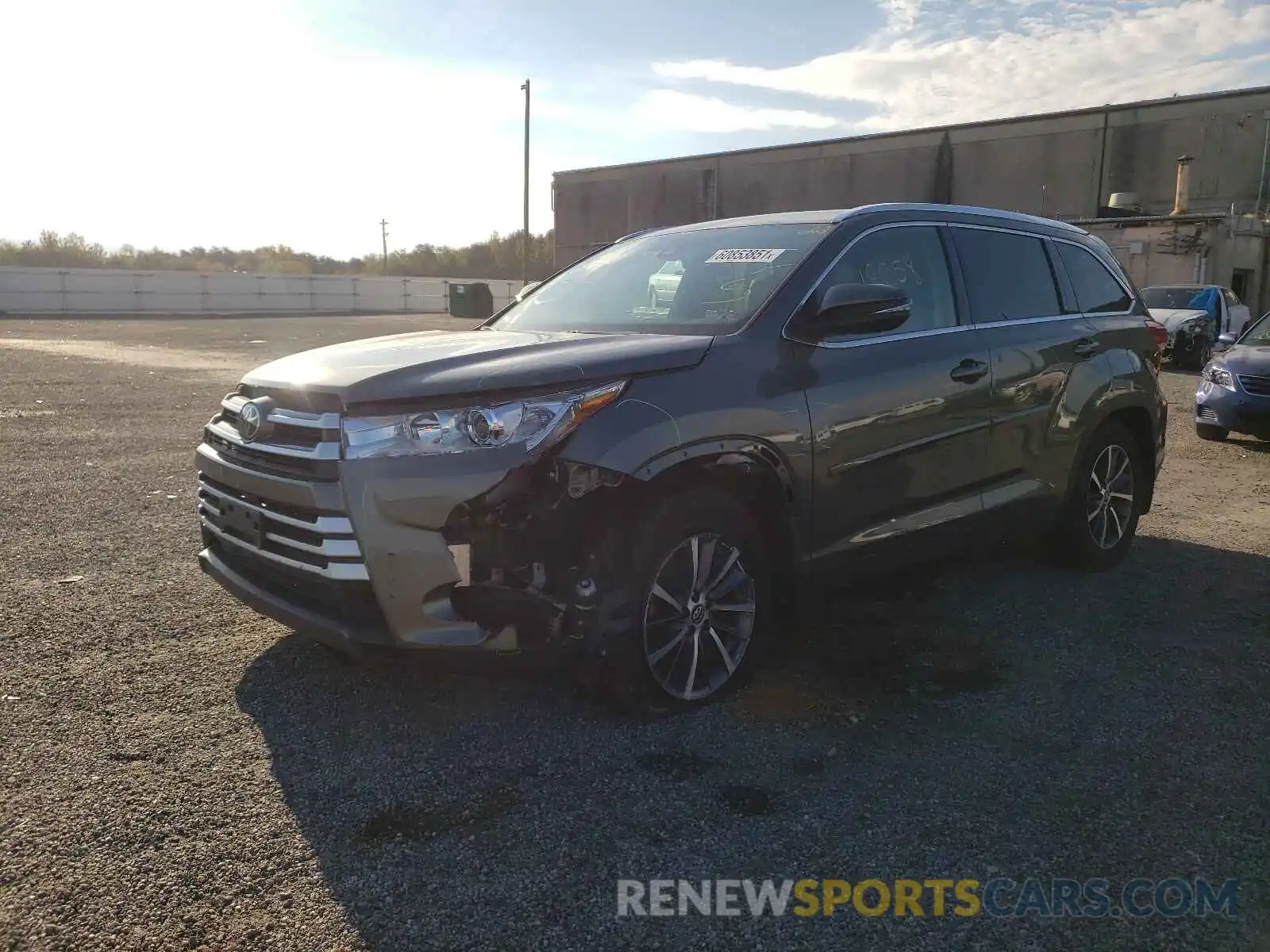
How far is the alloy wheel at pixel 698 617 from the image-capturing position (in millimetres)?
3354

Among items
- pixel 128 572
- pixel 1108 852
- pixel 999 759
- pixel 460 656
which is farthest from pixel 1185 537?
pixel 128 572

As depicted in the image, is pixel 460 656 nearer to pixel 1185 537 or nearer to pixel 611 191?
pixel 1185 537

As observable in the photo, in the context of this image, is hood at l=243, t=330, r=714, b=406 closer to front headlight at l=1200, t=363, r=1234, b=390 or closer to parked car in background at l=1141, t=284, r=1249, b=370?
front headlight at l=1200, t=363, r=1234, b=390

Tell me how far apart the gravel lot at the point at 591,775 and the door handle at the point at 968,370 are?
116cm

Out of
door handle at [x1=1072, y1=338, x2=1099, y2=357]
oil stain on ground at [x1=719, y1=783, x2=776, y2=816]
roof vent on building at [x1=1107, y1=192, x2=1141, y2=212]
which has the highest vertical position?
roof vent on building at [x1=1107, y1=192, x2=1141, y2=212]

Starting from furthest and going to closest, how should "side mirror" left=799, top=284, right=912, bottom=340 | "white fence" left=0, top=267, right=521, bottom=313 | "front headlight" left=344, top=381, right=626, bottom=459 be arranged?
"white fence" left=0, top=267, right=521, bottom=313 < "side mirror" left=799, top=284, right=912, bottom=340 < "front headlight" left=344, top=381, right=626, bottom=459

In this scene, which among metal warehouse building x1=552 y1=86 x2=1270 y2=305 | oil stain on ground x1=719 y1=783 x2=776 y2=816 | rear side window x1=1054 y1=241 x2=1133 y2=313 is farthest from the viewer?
metal warehouse building x1=552 y1=86 x2=1270 y2=305

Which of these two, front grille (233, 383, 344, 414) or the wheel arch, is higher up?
front grille (233, 383, 344, 414)

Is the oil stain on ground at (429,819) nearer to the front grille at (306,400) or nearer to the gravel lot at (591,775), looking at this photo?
the gravel lot at (591,775)

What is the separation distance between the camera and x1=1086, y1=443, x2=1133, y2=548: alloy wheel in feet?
17.6

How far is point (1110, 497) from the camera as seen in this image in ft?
18.0

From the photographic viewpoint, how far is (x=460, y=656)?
120 inches

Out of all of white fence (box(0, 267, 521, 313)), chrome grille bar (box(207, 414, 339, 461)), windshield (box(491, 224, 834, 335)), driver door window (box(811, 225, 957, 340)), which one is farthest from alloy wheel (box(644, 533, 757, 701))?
white fence (box(0, 267, 521, 313))

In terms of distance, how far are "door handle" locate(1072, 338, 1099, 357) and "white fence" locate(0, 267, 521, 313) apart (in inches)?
1398
